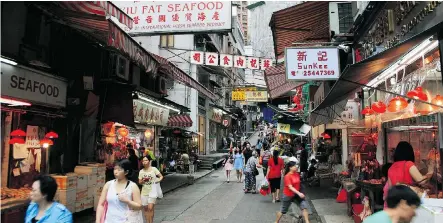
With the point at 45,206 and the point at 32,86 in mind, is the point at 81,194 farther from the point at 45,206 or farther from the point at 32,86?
the point at 45,206

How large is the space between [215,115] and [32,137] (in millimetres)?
27892

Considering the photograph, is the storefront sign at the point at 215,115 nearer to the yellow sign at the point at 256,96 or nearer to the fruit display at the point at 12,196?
the yellow sign at the point at 256,96

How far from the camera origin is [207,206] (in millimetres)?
11055

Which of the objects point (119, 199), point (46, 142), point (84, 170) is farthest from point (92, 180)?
point (119, 199)

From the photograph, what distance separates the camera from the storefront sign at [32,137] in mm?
8641

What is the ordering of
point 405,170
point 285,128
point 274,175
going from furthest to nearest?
point 285,128, point 274,175, point 405,170

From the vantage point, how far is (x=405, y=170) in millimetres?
5625

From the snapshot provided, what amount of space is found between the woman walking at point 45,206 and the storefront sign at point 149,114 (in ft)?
31.5

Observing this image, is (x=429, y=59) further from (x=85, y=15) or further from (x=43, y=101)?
(x=43, y=101)

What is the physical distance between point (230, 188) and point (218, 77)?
900 inches

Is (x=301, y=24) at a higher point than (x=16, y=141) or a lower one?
higher

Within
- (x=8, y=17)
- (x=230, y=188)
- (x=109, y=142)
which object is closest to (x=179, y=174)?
(x=230, y=188)

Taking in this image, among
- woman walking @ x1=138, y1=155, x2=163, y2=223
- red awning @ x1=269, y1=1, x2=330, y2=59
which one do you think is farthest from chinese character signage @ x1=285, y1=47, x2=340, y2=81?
woman walking @ x1=138, y1=155, x2=163, y2=223

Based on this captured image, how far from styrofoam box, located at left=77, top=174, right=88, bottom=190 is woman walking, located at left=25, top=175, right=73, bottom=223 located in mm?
5498
